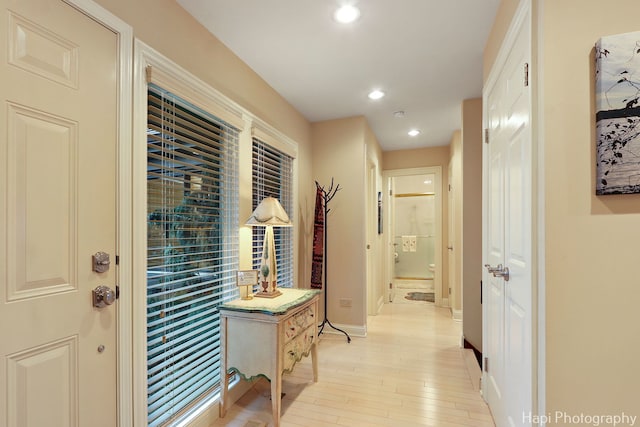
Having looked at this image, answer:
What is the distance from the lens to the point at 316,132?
3799mm

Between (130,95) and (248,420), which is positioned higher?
(130,95)

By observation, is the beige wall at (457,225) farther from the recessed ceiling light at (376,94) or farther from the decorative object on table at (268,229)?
the decorative object on table at (268,229)

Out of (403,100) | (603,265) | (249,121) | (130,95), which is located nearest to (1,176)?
(130,95)

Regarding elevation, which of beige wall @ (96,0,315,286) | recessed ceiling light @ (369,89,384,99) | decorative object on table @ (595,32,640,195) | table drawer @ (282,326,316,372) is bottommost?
table drawer @ (282,326,316,372)

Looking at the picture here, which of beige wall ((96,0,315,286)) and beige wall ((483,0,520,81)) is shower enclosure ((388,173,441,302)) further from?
beige wall ((483,0,520,81))

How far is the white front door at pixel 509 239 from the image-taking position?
1344 mm

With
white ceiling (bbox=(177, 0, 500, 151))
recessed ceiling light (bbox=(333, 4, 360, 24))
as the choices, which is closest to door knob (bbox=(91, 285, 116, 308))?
white ceiling (bbox=(177, 0, 500, 151))

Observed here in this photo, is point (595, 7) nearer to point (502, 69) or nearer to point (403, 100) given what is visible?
point (502, 69)

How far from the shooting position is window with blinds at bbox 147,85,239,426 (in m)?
1.59

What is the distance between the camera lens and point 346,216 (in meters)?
3.65

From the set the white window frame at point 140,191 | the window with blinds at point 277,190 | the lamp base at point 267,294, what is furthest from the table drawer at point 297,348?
the window with blinds at point 277,190

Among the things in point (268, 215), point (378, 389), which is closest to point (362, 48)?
point (268, 215)

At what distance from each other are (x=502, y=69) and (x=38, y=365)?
2568mm

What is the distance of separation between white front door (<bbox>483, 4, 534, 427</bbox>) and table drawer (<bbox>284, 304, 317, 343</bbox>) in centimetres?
124
